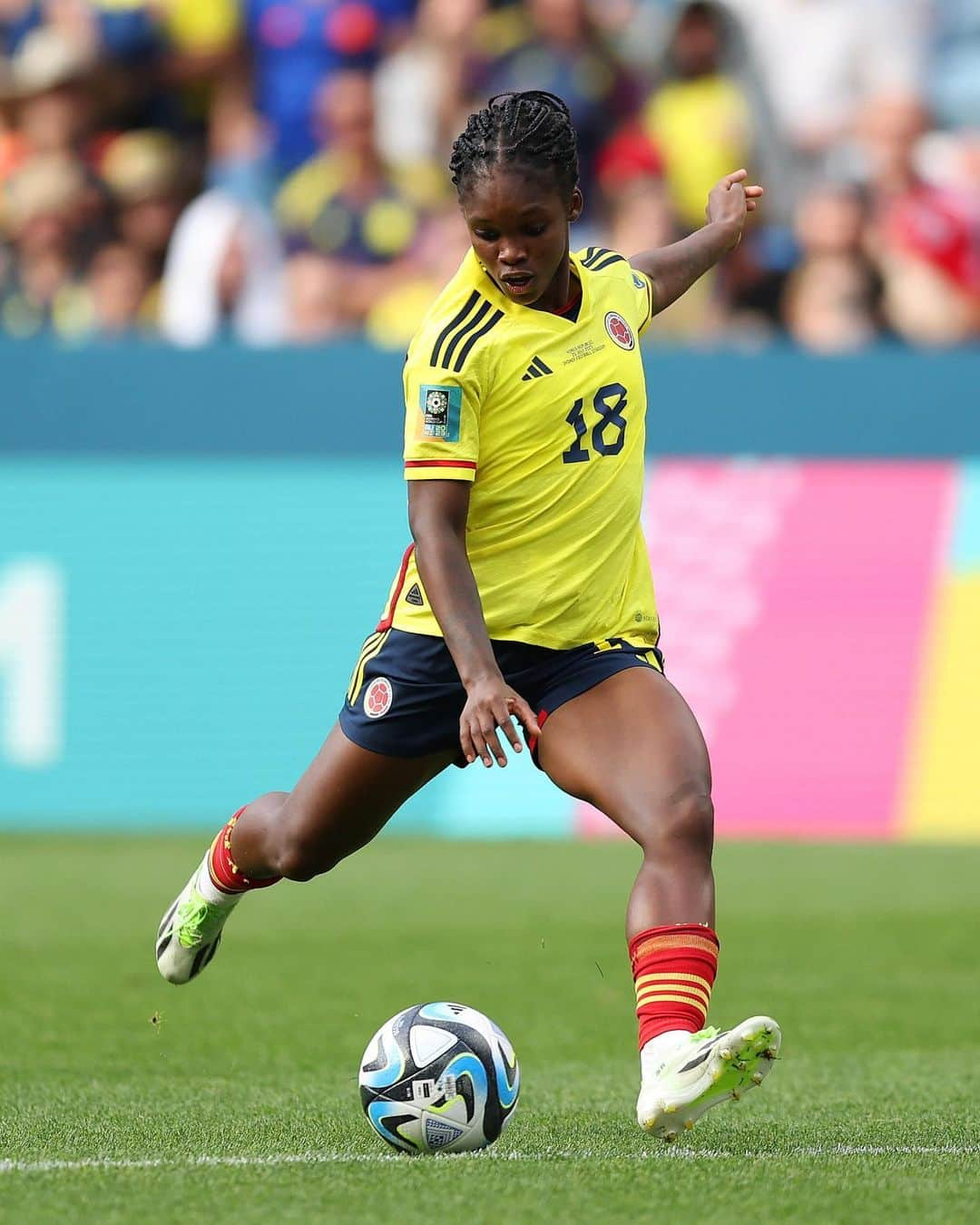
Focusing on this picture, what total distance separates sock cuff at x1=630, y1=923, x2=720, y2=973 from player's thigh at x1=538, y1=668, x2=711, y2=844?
0.72 ft

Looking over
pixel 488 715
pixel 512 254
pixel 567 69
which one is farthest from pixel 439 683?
pixel 567 69

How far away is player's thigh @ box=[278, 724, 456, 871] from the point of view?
5172mm

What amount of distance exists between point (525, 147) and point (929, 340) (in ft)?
28.2

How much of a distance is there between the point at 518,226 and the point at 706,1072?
190 cm

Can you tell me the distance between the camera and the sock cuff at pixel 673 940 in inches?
177

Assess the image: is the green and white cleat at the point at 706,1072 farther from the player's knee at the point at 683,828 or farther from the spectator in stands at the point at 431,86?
the spectator in stands at the point at 431,86

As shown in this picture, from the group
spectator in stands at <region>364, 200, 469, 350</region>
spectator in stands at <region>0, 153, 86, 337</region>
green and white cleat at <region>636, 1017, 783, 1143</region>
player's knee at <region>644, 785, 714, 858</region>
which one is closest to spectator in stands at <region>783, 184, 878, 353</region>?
spectator in stands at <region>364, 200, 469, 350</region>

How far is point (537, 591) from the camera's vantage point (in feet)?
16.4

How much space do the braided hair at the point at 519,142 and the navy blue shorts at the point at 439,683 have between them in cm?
110

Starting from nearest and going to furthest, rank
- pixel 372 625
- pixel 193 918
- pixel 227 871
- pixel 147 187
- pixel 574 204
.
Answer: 1. pixel 574 204
2. pixel 227 871
3. pixel 193 918
4. pixel 372 625
5. pixel 147 187

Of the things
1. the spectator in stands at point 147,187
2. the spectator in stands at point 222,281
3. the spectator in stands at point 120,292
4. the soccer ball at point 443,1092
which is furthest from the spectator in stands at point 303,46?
the soccer ball at point 443,1092

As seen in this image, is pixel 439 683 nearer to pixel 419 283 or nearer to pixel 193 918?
pixel 193 918

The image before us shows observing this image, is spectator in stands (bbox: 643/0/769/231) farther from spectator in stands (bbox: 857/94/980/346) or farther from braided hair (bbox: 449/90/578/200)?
braided hair (bbox: 449/90/578/200)

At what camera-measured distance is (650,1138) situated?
188 inches
